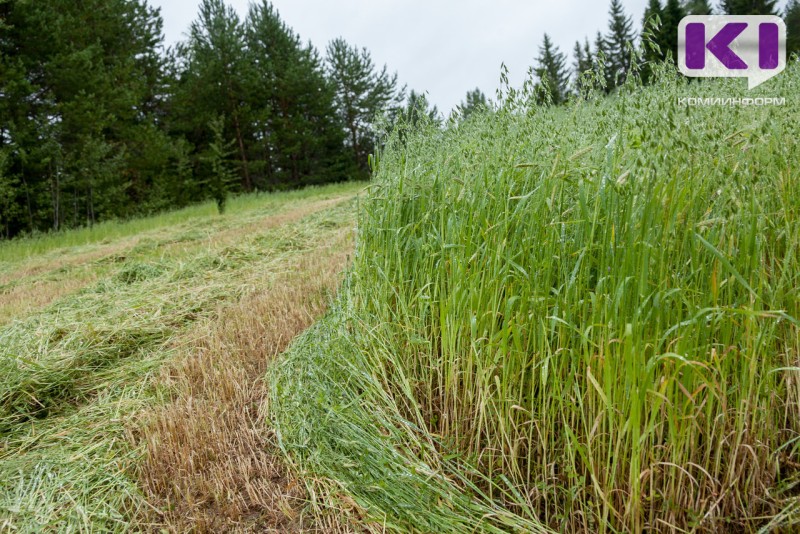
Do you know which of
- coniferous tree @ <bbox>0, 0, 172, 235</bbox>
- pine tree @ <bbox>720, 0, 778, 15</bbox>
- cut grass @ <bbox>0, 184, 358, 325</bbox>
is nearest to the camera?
cut grass @ <bbox>0, 184, 358, 325</bbox>

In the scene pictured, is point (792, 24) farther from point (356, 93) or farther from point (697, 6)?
point (356, 93)

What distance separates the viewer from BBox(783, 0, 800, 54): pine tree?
101 ft

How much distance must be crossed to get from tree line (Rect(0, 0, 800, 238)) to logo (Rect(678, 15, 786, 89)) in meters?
0.61

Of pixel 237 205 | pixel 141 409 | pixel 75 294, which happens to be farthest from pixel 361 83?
pixel 141 409

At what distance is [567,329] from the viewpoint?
1.54 meters

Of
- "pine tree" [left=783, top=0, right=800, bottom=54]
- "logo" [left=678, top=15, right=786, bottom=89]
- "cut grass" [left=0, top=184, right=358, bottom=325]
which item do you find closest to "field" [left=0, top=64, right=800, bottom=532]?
"logo" [left=678, top=15, right=786, bottom=89]

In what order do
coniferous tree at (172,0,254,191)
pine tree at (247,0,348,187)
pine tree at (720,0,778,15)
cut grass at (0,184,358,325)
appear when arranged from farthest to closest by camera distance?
pine tree at (720,0,778,15), pine tree at (247,0,348,187), coniferous tree at (172,0,254,191), cut grass at (0,184,358,325)

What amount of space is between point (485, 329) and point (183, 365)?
1.98 meters

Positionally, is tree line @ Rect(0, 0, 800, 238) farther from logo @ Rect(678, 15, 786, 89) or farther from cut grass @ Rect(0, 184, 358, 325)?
cut grass @ Rect(0, 184, 358, 325)

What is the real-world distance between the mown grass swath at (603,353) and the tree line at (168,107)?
560mm

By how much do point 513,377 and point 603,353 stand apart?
327 mm

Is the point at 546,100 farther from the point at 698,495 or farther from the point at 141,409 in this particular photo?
the point at 141,409

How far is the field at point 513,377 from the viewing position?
4.34 feet

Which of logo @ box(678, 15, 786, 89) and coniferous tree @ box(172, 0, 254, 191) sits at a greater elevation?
coniferous tree @ box(172, 0, 254, 191)
